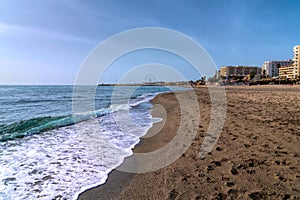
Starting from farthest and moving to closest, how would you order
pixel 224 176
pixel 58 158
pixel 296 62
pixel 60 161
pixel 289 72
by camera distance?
1. pixel 289 72
2. pixel 296 62
3. pixel 58 158
4. pixel 60 161
5. pixel 224 176

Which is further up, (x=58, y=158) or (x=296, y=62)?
(x=296, y=62)

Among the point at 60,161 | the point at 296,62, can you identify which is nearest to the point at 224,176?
the point at 60,161

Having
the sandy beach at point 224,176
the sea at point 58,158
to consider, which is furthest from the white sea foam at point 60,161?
the sandy beach at point 224,176

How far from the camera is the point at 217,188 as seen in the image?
9.24 feet

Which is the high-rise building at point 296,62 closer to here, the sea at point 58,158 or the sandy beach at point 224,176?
the sandy beach at point 224,176

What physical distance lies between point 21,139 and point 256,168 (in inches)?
270

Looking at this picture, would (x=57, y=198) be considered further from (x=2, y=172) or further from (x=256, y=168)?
(x=256, y=168)

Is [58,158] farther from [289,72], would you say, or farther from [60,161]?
[289,72]

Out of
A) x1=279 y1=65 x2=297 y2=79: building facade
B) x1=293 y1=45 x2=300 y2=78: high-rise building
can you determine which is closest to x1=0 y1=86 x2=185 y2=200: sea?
x1=293 y1=45 x2=300 y2=78: high-rise building

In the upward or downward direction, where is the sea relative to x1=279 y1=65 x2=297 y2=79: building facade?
Result: downward

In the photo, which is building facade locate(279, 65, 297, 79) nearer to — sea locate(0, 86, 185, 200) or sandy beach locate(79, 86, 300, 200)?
sandy beach locate(79, 86, 300, 200)

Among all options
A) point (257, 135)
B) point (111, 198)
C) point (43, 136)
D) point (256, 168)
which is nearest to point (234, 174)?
point (256, 168)

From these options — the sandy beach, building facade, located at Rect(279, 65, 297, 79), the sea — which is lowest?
the sea

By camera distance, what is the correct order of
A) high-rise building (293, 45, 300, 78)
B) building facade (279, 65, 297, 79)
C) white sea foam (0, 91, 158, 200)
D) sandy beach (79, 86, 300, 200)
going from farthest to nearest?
building facade (279, 65, 297, 79) < high-rise building (293, 45, 300, 78) < white sea foam (0, 91, 158, 200) < sandy beach (79, 86, 300, 200)
